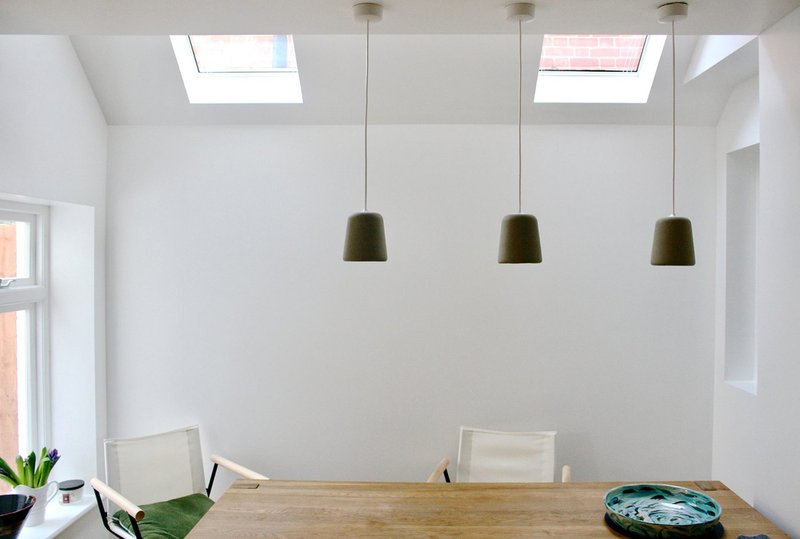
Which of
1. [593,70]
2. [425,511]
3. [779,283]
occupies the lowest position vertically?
[425,511]

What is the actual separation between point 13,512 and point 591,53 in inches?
138

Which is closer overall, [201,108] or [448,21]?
[448,21]

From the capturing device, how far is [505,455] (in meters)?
3.46

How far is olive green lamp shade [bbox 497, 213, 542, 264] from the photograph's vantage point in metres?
2.10

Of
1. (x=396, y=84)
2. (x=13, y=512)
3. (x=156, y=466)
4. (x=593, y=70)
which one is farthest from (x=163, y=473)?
(x=593, y=70)

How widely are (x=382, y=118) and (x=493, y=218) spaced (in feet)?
2.70

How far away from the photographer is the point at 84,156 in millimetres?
3391

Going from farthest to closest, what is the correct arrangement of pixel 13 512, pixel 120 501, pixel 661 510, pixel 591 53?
pixel 591 53 → pixel 120 501 → pixel 13 512 → pixel 661 510

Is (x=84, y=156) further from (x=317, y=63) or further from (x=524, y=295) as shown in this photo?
(x=524, y=295)

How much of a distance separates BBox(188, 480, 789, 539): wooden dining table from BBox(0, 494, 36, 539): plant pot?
93 cm

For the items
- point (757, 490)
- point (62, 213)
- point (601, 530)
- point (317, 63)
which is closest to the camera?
point (601, 530)

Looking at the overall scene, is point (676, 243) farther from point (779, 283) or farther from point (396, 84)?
point (396, 84)

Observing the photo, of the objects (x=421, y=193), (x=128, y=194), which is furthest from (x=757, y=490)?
(x=128, y=194)

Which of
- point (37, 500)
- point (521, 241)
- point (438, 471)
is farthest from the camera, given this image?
point (438, 471)
